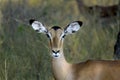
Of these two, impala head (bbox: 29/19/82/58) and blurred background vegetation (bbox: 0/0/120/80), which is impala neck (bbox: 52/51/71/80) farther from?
blurred background vegetation (bbox: 0/0/120/80)

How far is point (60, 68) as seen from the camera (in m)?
8.54

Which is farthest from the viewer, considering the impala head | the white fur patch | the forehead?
the white fur patch

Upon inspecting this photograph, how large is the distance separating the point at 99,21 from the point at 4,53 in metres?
2.45

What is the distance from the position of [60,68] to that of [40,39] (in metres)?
2.02

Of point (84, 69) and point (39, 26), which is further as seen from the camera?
point (39, 26)

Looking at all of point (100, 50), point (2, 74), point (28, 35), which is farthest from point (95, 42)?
point (2, 74)

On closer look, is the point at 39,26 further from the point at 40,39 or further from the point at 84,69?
the point at 40,39

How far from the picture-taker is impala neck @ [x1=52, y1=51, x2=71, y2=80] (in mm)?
8453

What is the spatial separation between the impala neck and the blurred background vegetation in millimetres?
1105

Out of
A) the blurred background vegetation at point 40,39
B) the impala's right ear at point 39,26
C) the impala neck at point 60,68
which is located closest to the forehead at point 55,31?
the impala's right ear at point 39,26

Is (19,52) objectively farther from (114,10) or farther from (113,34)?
(114,10)

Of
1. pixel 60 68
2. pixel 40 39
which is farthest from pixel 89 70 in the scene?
pixel 40 39

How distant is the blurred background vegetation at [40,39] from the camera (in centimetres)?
988

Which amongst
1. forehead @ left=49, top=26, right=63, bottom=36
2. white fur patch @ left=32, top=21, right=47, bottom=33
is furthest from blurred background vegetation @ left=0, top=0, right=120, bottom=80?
forehead @ left=49, top=26, right=63, bottom=36
